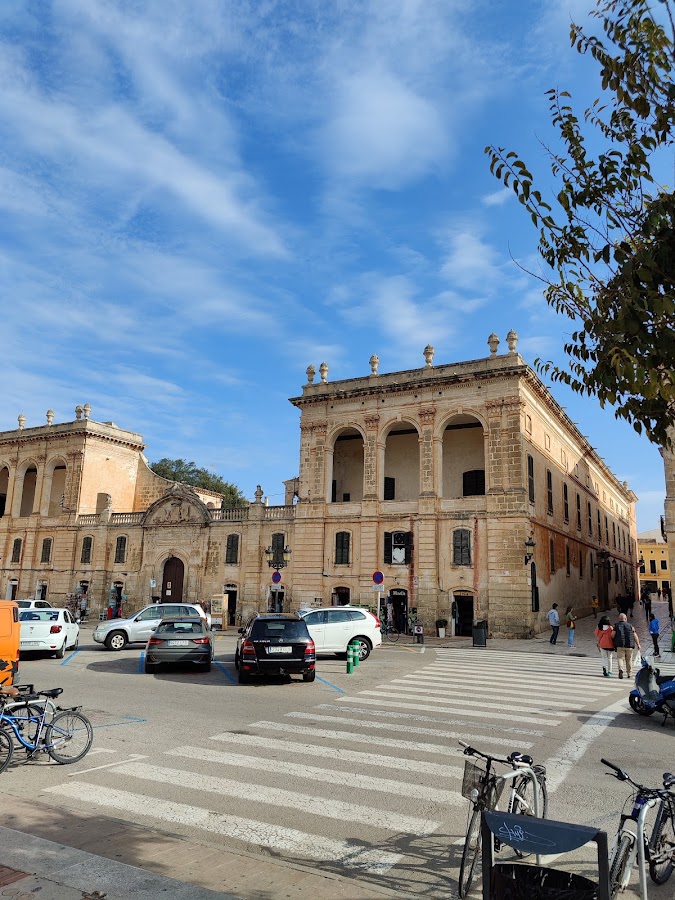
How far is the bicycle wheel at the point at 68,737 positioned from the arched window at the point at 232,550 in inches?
1101

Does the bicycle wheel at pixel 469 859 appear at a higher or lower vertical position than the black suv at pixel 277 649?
lower

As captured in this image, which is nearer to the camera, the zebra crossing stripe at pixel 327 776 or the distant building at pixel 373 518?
the zebra crossing stripe at pixel 327 776

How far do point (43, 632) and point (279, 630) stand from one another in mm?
8431

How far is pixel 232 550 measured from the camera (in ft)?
→ 119

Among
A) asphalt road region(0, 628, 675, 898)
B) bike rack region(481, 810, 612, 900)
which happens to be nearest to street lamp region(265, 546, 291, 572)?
asphalt road region(0, 628, 675, 898)

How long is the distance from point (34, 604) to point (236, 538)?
40.3ft

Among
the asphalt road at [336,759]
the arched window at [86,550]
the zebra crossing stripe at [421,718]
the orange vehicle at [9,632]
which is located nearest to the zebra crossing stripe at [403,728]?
the asphalt road at [336,759]

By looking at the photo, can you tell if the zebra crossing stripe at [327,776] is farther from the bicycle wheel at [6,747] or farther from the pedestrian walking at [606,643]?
the pedestrian walking at [606,643]

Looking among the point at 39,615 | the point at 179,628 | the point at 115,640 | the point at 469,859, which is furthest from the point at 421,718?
the point at 115,640

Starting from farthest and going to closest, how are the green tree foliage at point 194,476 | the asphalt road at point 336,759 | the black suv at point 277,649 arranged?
1. the green tree foliage at point 194,476
2. the black suv at point 277,649
3. the asphalt road at point 336,759

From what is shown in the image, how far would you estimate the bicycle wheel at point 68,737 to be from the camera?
26.2 ft

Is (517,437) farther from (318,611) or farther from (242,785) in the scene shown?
(242,785)

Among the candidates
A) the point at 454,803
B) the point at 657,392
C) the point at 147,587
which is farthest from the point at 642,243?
the point at 147,587

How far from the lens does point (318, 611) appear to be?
19.7 m
